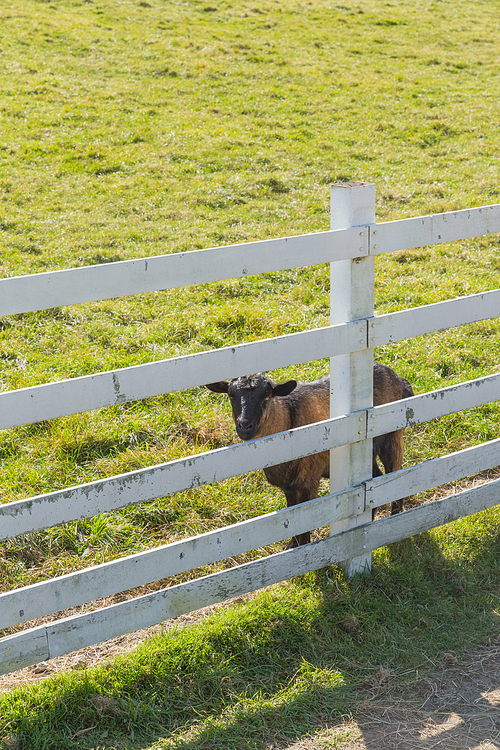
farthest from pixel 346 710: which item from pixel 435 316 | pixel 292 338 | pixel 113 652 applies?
pixel 435 316

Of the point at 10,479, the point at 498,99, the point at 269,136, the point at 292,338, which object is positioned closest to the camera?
the point at 292,338

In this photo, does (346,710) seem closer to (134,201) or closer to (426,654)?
(426,654)

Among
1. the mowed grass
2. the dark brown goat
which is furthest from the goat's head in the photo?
the mowed grass

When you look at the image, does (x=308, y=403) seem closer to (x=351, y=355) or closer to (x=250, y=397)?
(x=250, y=397)

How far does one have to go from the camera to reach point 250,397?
4070 millimetres

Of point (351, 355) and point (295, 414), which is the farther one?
point (295, 414)

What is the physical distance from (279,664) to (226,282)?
5512 millimetres

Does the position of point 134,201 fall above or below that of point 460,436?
above

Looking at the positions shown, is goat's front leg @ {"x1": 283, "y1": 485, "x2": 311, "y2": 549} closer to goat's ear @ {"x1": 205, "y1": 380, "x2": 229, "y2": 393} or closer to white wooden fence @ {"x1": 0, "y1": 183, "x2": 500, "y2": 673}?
white wooden fence @ {"x1": 0, "y1": 183, "x2": 500, "y2": 673}

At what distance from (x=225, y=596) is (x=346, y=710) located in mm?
739

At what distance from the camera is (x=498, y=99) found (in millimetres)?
17203

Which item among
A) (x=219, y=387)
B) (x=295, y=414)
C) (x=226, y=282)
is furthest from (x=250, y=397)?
(x=226, y=282)

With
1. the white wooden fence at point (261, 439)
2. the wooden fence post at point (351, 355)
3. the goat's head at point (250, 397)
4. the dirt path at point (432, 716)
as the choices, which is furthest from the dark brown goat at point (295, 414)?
the dirt path at point (432, 716)

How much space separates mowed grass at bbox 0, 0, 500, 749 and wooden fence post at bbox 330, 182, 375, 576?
62cm
